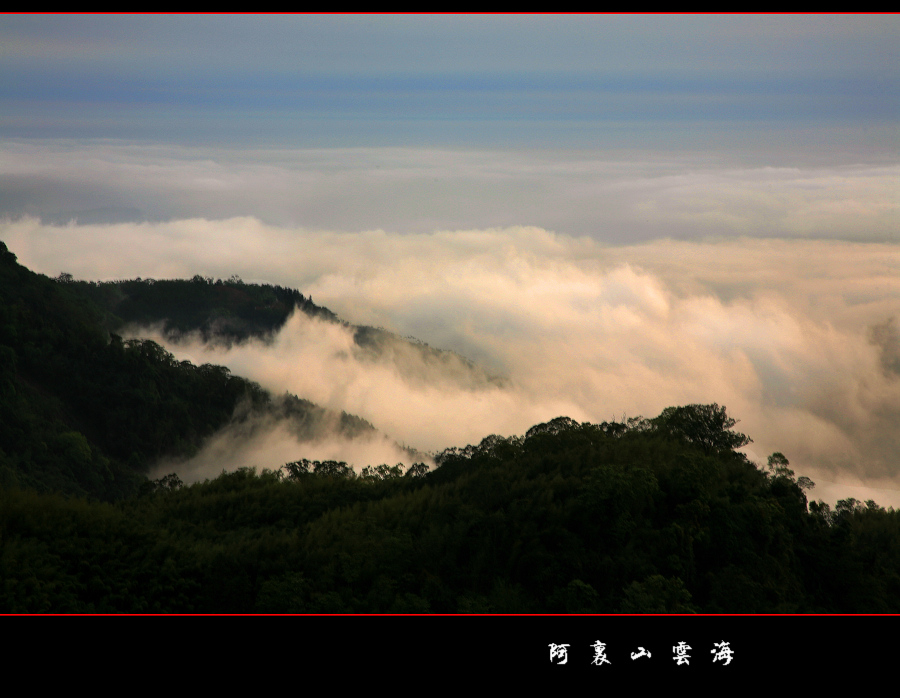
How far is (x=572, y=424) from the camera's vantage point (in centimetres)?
2942

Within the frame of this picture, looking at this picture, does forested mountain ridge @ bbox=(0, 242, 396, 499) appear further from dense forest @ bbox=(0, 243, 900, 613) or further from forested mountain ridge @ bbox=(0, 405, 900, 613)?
forested mountain ridge @ bbox=(0, 405, 900, 613)

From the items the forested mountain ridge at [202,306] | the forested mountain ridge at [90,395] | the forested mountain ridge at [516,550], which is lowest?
the forested mountain ridge at [516,550]

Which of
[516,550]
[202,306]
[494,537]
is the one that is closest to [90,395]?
[202,306]

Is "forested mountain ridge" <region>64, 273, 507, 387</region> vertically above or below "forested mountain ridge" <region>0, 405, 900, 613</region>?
above

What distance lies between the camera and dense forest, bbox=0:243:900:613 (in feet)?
68.1

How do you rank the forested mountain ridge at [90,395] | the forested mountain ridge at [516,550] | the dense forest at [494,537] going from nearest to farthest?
the forested mountain ridge at [516,550], the dense forest at [494,537], the forested mountain ridge at [90,395]

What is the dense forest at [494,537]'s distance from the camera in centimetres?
2077

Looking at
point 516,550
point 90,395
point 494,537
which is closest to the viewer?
point 516,550

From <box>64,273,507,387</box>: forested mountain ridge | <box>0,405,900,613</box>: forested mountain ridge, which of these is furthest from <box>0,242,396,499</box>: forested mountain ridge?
<box>0,405,900,613</box>: forested mountain ridge

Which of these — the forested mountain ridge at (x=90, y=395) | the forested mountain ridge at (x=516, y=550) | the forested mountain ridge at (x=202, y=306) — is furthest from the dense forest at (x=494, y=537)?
the forested mountain ridge at (x=202, y=306)

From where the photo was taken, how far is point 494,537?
22.9m

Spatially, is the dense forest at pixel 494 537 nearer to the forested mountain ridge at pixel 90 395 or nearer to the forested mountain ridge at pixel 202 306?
the forested mountain ridge at pixel 90 395

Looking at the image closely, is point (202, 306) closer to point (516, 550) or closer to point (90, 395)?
point (90, 395)

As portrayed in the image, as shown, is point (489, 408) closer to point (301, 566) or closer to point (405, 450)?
point (405, 450)
